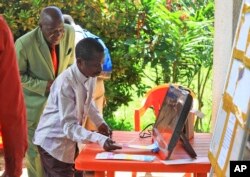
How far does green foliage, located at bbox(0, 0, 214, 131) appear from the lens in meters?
5.33

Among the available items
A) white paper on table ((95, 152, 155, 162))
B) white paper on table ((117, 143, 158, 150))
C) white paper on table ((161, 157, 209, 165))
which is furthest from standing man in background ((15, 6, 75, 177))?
white paper on table ((161, 157, 209, 165))

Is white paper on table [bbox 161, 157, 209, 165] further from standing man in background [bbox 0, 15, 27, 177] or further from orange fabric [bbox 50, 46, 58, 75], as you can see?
orange fabric [bbox 50, 46, 58, 75]

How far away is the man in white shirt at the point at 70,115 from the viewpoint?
283cm

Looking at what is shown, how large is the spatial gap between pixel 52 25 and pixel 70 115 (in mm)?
920

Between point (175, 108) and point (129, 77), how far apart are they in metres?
2.82

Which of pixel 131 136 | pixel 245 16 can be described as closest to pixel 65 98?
pixel 131 136

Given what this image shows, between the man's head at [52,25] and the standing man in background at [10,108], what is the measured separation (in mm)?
1718

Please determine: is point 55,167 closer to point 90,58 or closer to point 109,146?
point 109,146

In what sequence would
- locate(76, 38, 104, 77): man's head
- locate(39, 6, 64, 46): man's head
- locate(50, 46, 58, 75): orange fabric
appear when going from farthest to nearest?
locate(50, 46, 58, 75): orange fabric → locate(39, 6, 64, 46): man's head → locate(76, 38, 104, 77): man's head

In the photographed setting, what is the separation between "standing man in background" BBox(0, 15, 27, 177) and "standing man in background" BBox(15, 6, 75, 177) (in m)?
1.75

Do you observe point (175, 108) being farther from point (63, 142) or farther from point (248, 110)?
point (248, 110)

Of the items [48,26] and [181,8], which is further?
[181,8]

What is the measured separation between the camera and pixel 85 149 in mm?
2895

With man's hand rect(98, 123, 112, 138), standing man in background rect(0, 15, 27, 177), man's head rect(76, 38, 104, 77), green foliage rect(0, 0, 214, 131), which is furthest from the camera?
green foliage rect(0, 0, 214, 131)
